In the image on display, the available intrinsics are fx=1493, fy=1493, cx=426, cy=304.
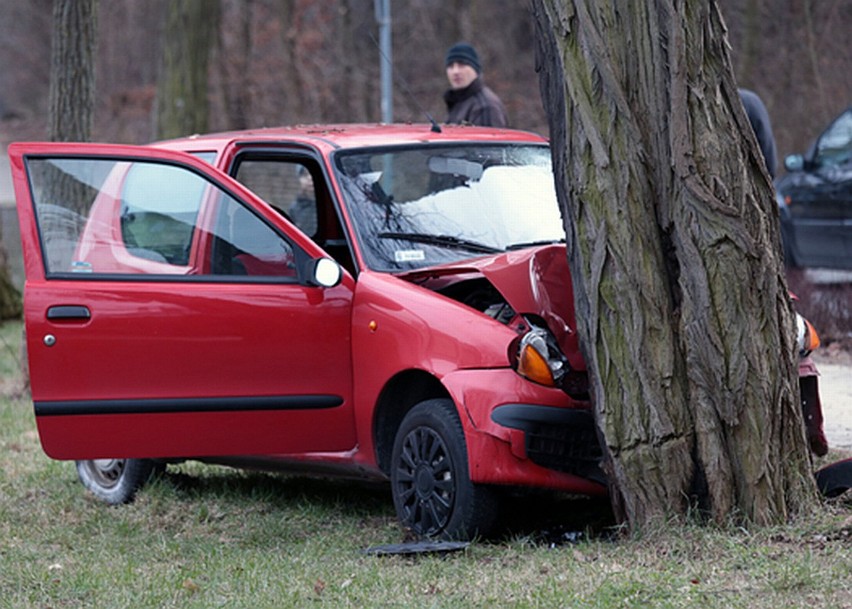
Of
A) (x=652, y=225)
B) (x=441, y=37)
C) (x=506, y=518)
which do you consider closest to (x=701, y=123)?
(x=652, y=225)

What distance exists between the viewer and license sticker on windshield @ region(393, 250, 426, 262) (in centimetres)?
646

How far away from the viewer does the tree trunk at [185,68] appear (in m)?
16.7

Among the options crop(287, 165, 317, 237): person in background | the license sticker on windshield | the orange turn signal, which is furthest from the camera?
crop(287, 165, 317, 237): person in background

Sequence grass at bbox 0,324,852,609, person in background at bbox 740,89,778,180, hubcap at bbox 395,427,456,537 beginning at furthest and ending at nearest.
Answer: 1. person in background at bbox 740,89,778,180
2. hubcap at bbox 395,427,456,537
3. grass at bbox 0,324,852,609

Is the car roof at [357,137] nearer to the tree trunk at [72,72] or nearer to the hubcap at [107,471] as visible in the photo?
the hubcap at [107,471]

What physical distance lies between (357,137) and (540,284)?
1525 millimetres

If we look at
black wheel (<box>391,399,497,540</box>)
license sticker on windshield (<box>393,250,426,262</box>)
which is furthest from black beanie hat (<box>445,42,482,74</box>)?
black wheel (<box>391,399,497,540</box>)

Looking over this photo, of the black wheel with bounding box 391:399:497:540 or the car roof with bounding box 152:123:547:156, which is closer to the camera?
the black wheel with bounding box 391:399:497:540

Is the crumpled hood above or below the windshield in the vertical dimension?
below

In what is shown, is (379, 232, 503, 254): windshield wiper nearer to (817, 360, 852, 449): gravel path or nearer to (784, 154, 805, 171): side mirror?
(817, 360, 852, 449): gravel path

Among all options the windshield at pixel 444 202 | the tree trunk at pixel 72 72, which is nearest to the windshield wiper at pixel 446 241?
the windshield at pixel 444 202

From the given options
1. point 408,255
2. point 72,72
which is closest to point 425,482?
point 408,255

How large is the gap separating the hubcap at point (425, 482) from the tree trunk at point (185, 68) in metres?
11.1

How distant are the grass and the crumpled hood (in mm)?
824
